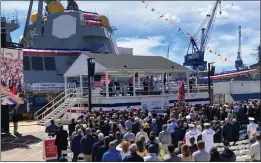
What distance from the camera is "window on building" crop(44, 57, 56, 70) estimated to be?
37.5 metres

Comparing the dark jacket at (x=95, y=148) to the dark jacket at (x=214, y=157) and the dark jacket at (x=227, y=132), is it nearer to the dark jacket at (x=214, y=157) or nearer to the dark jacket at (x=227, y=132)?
the dark jacket at (x=214, y=157)

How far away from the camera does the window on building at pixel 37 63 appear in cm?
3666

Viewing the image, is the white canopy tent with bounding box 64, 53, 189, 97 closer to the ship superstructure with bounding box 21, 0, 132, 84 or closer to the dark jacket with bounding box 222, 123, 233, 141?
the ship superstructure with bounding box 21, 0, 132, 84

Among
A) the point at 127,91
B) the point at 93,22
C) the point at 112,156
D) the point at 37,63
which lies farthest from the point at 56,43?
the point at 112,156

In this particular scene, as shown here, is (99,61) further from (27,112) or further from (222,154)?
(222,154)

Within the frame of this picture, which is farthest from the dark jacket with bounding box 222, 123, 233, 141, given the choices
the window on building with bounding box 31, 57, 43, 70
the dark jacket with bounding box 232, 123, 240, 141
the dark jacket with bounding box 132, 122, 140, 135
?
the window on building with bounding box 31, 57, 43, 70

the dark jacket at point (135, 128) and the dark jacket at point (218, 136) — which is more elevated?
the dark jacket at point (135, 128)

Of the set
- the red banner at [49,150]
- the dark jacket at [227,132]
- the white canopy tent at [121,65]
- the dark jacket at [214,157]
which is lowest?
the red banner at [49,150]

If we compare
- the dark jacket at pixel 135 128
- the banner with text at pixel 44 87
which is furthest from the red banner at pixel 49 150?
the banner with text at pixel 44 87

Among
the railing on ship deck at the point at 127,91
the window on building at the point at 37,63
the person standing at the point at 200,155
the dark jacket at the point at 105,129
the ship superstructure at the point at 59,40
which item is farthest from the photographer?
the ship superstructure at the point at 59,40

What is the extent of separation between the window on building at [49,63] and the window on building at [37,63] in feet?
1.67

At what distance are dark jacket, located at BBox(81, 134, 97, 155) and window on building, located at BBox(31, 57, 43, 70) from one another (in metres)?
26.3

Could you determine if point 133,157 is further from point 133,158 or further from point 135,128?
point 135,128

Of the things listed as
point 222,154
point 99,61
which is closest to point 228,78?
point 99,61
